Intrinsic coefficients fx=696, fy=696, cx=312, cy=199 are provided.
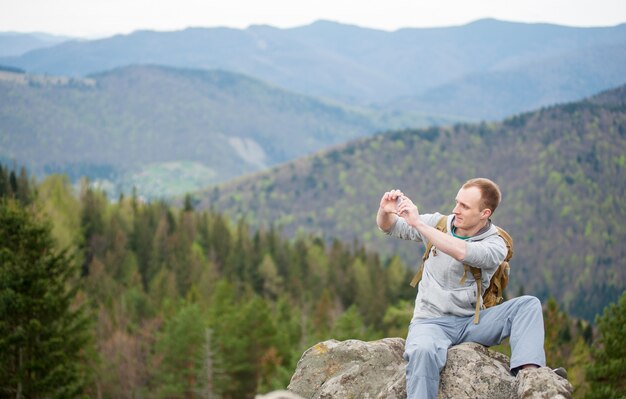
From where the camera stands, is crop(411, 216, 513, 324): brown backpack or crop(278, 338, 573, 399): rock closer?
crop(278, 338, 573, 399): rock

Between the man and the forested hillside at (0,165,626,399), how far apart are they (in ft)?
42.1

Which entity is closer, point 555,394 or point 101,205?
point 555,394

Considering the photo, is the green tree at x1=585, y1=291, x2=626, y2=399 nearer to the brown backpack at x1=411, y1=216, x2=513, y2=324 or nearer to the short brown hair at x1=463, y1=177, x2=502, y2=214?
the brown backpack at x1=411, y1=216, x2=513, y2=324

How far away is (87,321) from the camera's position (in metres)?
25.2

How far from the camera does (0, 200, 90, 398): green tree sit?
21781mm

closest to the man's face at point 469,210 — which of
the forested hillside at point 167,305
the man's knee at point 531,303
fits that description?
the man's knee at point 531,303

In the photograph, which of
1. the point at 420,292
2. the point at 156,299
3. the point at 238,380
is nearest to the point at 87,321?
the point at 420,292

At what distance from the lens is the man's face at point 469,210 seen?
25.9 ft

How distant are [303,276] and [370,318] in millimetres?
18972

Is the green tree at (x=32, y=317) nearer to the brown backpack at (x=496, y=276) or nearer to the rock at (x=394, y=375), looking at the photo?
the rock at (x=394, y=375)

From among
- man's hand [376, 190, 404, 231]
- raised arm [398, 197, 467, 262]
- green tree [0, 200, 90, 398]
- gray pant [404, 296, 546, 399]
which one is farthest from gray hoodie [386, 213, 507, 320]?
green tree [0, 200, 90, 398]

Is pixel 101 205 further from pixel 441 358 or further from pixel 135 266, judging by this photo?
pixel 441 358

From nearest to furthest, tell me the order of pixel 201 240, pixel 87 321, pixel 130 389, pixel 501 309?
pixel 501 309
pixel 87 321
pixel 130 389
pixel 201 240

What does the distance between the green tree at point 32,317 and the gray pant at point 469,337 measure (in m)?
16.9
